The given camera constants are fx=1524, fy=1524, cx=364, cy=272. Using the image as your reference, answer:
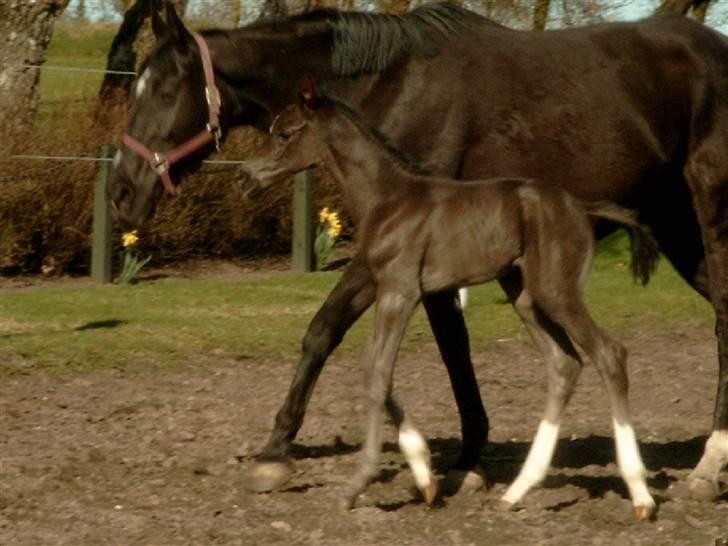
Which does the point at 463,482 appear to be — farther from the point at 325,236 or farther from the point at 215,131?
the point at 325,236

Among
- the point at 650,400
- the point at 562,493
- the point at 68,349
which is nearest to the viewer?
the point at 562,493

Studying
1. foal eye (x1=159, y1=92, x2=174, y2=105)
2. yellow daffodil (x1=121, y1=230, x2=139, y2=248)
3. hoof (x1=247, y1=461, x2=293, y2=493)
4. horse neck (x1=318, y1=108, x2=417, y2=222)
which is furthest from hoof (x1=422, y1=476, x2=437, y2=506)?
yellow daffodil (x1=121, y1=230, x2=139, y2=248)

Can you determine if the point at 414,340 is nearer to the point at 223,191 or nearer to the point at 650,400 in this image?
the point at 650,400

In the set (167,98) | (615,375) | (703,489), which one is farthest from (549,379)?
(167,98)

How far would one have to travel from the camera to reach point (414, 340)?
10.2m

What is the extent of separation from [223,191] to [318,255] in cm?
109

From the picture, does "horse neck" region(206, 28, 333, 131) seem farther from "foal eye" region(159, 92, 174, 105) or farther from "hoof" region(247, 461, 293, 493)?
"hoof" region(247, 461, 293, 493)

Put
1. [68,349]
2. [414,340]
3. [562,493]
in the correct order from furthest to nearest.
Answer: [414,340]
[68,349]
[562,493]

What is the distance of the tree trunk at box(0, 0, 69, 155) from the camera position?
46.1ft

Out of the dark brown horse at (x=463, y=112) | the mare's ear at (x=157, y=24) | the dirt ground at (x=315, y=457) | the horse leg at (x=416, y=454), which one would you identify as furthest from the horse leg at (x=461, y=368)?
the mare's ear at (x=157, y=24)

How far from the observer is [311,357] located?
6488 mm

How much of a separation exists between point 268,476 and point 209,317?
4.80 metres

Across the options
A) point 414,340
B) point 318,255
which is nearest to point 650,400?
point 414,340

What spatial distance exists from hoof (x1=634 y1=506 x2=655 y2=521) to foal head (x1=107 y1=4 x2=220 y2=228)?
2.42 meters
